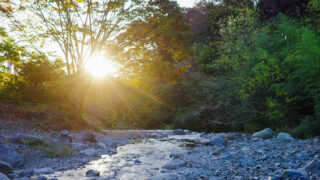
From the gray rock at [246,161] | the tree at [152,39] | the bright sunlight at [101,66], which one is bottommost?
the gray rock at [246,161]

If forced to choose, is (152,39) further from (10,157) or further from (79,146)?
(10,157)

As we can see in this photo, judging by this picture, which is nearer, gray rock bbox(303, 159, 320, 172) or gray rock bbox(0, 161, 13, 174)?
gray rock bbox(303, 159, 320, 172)

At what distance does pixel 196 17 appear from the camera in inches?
734

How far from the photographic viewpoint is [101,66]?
8.59 m

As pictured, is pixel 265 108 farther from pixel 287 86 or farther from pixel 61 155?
pixel 61 155

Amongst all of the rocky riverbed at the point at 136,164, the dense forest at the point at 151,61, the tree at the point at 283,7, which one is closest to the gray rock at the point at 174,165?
the rocky riverbed at the point at 136,164

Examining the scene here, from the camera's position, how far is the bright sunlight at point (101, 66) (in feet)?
27.3

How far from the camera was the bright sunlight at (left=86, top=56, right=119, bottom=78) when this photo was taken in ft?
27.3

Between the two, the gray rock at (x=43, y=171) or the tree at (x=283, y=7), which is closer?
the gray rock at (x=43, y=171)

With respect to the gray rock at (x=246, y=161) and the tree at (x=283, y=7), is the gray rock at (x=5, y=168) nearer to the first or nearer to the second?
the gray rock at (x=246, y=161)

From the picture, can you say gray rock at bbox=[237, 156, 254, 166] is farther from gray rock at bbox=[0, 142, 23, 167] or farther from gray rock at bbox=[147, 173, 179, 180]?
gray rock at bbox=[0, 142, 23, 167]

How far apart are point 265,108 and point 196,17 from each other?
11535 mm

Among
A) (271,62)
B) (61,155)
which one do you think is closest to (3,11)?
(61,155)

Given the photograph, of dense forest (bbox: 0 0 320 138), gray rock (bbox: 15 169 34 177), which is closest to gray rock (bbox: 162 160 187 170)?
gray rock (bbox: 15 169 34 177)
